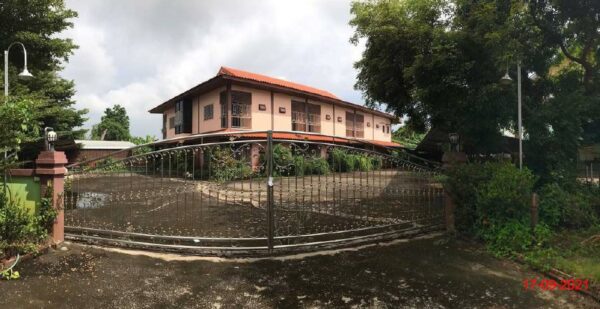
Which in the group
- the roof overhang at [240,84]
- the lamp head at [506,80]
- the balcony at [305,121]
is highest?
the roof overhang at [240,84]

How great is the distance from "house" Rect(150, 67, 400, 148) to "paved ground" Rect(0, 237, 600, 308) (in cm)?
1195

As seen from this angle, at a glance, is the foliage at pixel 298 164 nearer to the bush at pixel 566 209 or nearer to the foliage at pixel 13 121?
the foliage at pixel 13 121

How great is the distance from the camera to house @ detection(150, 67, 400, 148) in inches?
797

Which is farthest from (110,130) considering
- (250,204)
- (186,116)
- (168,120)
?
(250,204)

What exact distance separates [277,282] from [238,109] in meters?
17.3

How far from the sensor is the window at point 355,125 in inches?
1161

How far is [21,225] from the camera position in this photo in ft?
15.2

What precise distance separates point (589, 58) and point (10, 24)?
19.3m

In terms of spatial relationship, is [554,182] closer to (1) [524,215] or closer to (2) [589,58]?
(1) [524,215]

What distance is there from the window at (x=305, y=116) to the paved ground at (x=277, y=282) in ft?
62.9

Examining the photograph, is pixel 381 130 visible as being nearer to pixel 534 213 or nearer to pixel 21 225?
pixel 534 213

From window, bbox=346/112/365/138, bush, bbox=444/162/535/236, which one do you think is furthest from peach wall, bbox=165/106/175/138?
bush, bbox=444/162/535/236
